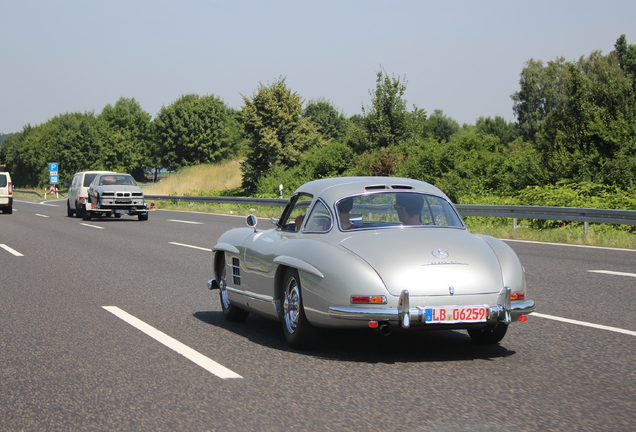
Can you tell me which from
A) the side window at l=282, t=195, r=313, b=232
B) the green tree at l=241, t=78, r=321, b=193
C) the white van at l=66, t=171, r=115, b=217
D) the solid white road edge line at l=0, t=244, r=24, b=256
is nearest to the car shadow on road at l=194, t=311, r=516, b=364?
the side window at l=282, t=195, r=313, b=232

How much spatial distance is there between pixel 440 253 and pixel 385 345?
1.12 m

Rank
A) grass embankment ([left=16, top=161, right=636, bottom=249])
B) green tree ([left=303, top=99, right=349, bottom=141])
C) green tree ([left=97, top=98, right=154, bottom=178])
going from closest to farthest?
grass embankment ([left=16, top=161, right=636, bottom=249]), green tree ([left=303, top=99, right=349, bottom=141]), green tree ([left=97, top=98, right=154, bottom=178])

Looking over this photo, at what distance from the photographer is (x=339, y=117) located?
109 m

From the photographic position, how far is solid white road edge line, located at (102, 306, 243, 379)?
555cm

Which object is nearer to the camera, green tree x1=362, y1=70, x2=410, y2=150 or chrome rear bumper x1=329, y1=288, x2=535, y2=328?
chrome rear bumper x1=329, y1=288, x2=535, y2=328

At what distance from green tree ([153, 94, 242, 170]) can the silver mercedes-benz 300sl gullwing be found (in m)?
101

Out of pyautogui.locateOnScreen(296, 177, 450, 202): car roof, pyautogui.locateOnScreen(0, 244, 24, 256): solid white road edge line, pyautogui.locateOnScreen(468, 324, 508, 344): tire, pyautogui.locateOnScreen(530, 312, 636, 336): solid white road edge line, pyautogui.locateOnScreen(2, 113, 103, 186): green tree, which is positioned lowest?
pyautogui.locateOnScreen(0, 244, 24, 256): solid white road edge line

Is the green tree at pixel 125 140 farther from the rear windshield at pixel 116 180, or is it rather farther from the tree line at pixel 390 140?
the rear windshield at pixel 116 180

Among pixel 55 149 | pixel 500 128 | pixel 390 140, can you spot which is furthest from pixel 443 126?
pixel 390 140

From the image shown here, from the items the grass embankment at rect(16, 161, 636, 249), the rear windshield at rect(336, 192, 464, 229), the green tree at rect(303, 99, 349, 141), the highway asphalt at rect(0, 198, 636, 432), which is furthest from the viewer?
the green tree at rect(303, 99, 349, 141)

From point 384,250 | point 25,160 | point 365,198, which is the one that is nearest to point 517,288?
point 384,250

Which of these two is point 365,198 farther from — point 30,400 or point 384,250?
point 30,400

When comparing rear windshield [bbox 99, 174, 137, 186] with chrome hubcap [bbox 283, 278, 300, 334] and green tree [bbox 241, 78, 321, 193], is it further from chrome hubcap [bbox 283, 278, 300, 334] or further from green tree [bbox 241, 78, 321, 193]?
green tree [bbox 241, 78, 321, 193]

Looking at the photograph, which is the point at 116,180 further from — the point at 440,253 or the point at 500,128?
the point at 500,128
